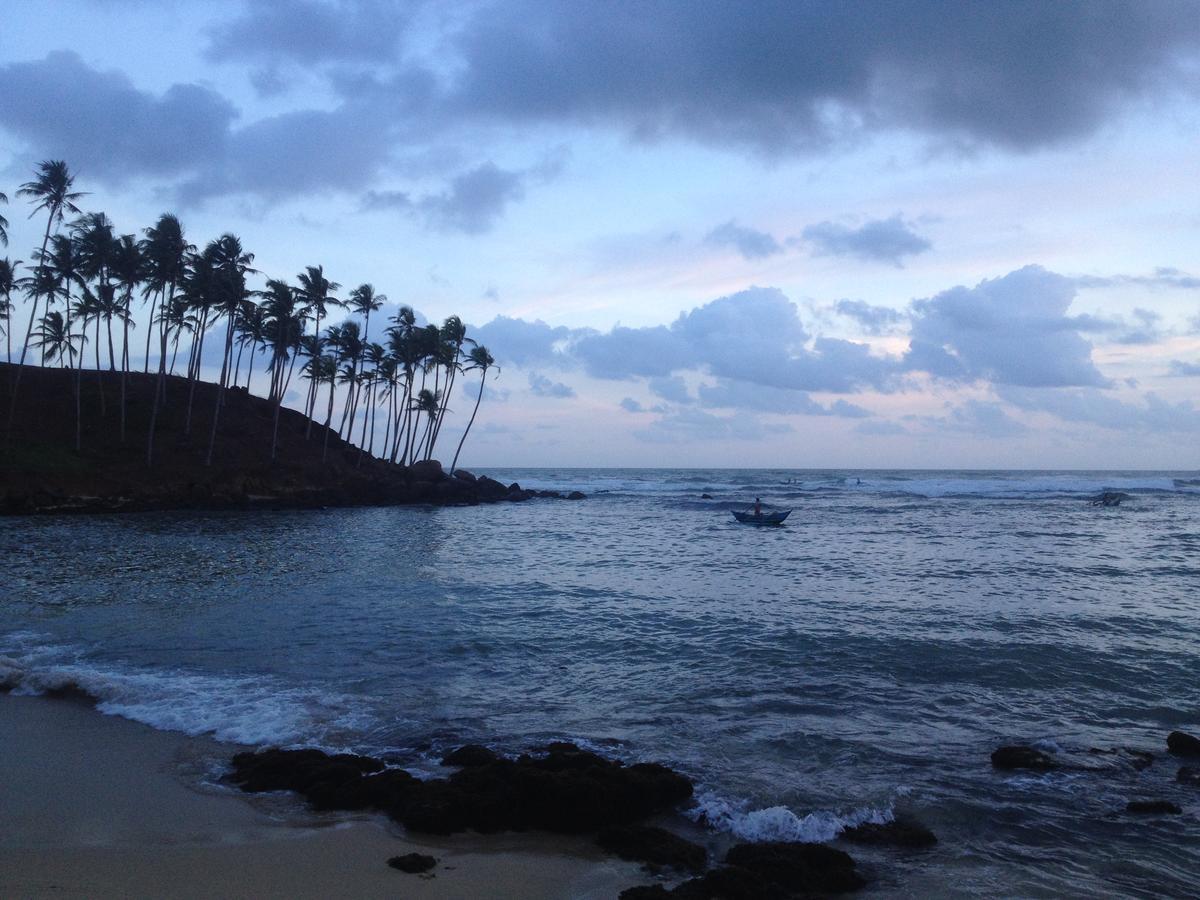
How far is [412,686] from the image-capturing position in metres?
11.9

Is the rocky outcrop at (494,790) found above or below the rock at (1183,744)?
below

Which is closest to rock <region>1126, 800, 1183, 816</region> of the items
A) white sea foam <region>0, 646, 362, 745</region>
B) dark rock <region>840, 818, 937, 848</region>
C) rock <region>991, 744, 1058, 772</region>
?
rock <region>991, 744, 1058, 772</region>

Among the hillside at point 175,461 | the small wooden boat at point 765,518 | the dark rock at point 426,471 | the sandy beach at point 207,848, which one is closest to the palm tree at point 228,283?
the hillside at point 175,461

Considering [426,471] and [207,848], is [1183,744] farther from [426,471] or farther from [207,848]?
[426,471]

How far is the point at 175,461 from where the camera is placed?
169 ft

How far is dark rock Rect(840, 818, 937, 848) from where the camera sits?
7.07m

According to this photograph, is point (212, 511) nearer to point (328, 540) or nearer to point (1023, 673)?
point (328, 540)

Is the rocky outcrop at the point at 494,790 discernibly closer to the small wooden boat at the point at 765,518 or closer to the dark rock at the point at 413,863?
the dark rock at the point at 413,863

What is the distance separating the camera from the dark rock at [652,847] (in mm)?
6559

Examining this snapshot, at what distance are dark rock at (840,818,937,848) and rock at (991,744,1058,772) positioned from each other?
2.20 metres

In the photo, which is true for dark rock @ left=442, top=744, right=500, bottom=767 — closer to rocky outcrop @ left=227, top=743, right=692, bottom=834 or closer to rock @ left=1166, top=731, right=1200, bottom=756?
rocky outcrop @ left=227, top=743, right=692, bottom=834

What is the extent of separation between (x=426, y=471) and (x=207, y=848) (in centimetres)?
6182

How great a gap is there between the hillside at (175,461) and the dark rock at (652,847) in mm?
45266

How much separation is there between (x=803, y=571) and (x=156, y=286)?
4914 centimetres
